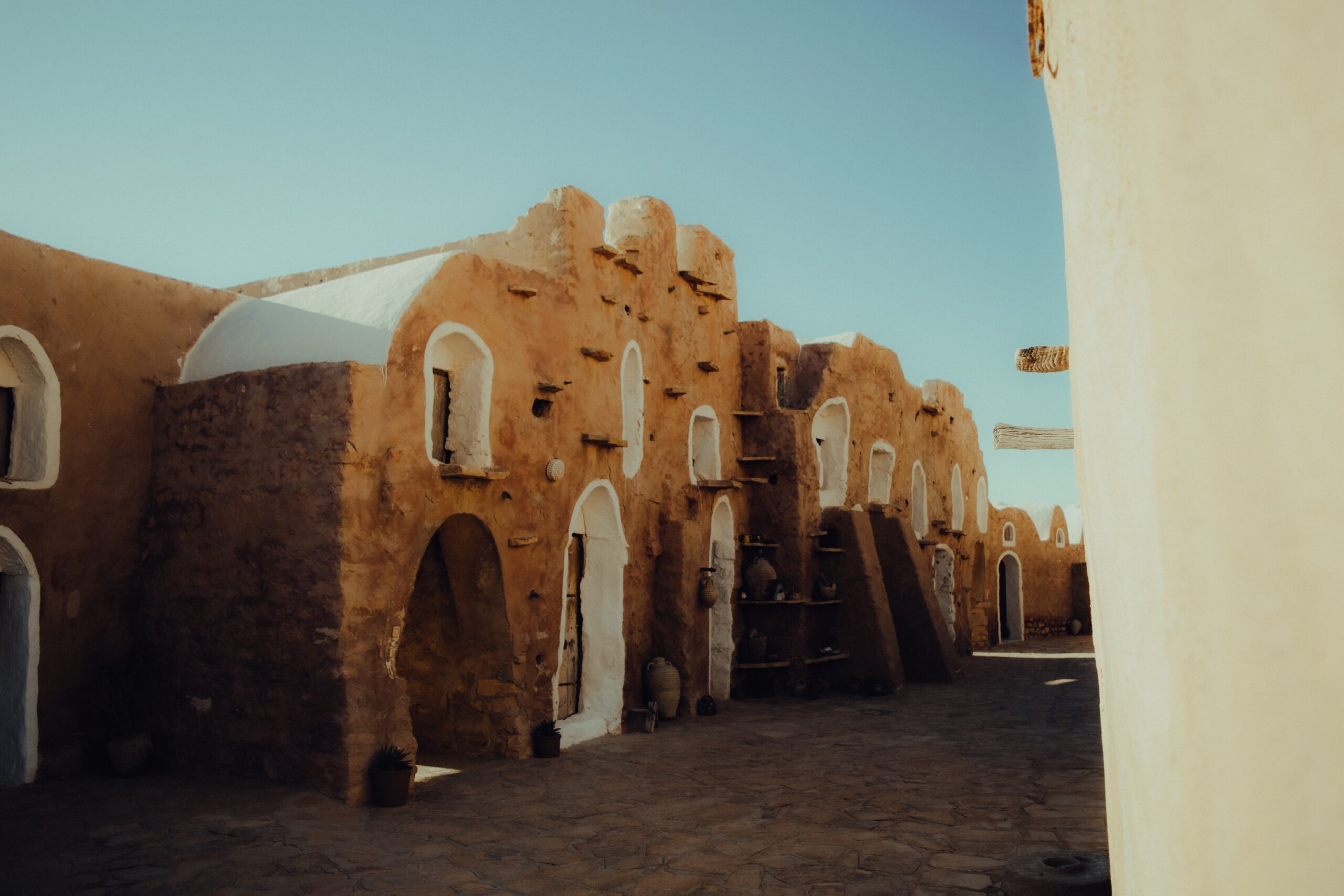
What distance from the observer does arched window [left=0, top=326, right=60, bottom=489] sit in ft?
26.3

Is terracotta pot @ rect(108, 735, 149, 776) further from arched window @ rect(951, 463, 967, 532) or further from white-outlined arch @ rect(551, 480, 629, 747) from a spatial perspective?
arched window @ rect(951, 463, 967, 532)

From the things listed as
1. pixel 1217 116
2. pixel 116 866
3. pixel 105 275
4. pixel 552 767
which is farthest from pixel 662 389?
pixel 1217 116

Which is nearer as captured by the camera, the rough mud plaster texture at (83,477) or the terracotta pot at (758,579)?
the rough mud plaster texture at (83,477)

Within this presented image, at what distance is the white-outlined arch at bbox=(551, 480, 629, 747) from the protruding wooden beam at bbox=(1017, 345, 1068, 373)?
5.25m

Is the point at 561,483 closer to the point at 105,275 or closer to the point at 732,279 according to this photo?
the point at 105,275

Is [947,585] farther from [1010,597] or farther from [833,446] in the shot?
[1010,597]

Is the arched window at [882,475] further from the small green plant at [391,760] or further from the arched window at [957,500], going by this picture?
the small green plant at [391,760]

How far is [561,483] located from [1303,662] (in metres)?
8.85

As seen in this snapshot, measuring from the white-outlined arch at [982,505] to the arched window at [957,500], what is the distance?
5.00ft

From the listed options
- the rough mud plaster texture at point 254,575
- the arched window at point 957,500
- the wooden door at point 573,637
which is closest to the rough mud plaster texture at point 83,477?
the rough mud plaster texture at point 254,575

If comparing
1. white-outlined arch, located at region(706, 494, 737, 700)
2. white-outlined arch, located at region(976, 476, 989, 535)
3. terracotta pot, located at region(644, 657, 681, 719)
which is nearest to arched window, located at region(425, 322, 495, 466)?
terracotta pot, located at region(644, 657, 681, 719)

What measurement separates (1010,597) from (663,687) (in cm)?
1810

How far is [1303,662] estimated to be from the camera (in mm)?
1388

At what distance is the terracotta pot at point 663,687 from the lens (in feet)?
37.3
